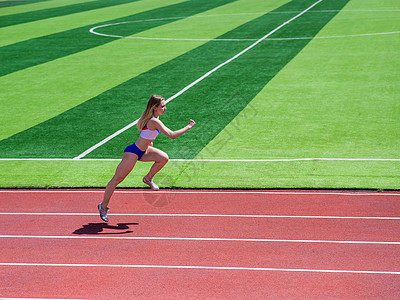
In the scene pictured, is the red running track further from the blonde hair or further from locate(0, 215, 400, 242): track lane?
the blonde hair

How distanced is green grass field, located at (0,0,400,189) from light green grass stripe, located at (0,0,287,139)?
67mm

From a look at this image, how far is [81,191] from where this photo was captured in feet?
35.2

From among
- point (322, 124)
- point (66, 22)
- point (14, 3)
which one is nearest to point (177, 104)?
point (322, 124)

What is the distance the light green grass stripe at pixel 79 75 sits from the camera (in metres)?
17.1

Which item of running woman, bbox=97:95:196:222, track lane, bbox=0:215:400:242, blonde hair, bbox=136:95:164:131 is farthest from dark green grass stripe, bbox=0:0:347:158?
blonde hair, bbox=136:95:164:131

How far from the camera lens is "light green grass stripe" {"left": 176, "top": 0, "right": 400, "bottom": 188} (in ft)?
37.0

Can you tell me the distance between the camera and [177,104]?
16.8 meters

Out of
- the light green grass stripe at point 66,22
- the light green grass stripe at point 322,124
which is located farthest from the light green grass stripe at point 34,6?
the light green grass stripe at point 322,124

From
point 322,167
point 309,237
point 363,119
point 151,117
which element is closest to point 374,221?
point 309,237

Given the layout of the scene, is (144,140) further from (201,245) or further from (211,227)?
(201,245)

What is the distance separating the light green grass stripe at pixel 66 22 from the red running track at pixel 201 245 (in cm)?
2061

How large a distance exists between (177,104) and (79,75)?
6.03 meters

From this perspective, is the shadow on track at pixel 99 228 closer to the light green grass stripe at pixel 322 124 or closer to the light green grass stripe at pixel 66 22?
the light green grass stripe at pixel 322 124

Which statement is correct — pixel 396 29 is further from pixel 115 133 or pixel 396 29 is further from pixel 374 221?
pixel 374 221
